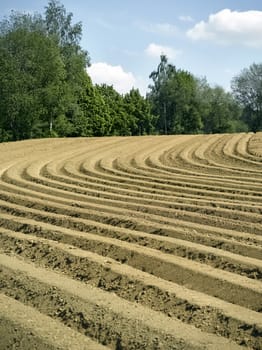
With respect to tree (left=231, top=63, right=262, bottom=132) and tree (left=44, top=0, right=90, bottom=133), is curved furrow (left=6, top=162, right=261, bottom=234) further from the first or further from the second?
tree (left=231, top=63, right=262, bottom=132)

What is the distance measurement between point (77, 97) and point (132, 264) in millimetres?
33025

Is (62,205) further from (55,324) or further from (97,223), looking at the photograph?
(55,324)

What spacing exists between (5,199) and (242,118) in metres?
58.7

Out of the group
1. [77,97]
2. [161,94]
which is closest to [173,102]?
[161,94]

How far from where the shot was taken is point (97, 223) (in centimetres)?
735

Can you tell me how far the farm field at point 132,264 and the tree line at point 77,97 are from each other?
21286 mm

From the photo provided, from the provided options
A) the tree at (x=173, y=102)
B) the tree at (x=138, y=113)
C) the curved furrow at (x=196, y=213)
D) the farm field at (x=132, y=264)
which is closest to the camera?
the farm field at (x=132, y=264)

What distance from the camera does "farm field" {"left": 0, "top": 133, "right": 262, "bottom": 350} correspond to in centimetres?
406

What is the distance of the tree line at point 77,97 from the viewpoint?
31.1 metres

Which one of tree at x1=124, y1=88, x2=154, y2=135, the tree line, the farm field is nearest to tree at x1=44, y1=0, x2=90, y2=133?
the tree line

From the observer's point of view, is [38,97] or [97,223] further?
[38,97]

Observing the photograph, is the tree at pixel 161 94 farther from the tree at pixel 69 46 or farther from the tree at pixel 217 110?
the tree at pixel 69 46

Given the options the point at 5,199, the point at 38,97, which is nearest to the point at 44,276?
the point at 5,199

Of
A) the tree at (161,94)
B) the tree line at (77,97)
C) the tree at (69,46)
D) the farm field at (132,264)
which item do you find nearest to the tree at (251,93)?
the tree line at (77,97)
